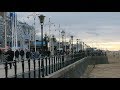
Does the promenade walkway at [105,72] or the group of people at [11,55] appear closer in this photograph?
the group of people at [11,55]

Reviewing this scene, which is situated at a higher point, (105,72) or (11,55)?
(11,55)

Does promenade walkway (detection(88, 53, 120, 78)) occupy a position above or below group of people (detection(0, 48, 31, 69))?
below

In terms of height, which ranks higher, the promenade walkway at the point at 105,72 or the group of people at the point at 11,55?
the group of people at the point at 11,55

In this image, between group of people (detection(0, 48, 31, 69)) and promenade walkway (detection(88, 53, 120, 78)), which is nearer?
group of people (detection(0, 48, 31, 69))

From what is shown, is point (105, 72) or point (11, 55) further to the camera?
point (105, 72)
